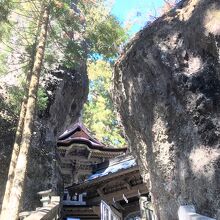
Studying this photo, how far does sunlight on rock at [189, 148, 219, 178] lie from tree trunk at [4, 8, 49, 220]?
3.87 meters

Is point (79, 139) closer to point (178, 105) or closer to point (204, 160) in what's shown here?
point (178, 105)

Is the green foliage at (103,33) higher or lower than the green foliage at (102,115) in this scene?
lower

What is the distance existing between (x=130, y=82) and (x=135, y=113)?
0.70 meters

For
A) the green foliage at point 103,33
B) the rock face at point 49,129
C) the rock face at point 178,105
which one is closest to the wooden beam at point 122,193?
the rock face at point 49,129

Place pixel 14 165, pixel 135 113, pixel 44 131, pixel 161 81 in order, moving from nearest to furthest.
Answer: pixel 161 81 → pixel 135 113 → pixel 14 165 → pixel 44 131

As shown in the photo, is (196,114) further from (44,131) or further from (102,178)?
(44,131)

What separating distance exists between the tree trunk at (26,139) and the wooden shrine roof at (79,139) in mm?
7257

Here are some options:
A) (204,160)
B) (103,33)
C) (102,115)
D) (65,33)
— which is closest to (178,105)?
(204,160)

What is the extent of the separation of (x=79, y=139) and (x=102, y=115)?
9963 millimetres

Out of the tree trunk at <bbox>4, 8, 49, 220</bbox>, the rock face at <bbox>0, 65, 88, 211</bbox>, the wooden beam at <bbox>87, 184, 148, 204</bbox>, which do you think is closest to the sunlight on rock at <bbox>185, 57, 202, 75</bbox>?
the tree trunk at <bbox>4, 8, 49, 220</bbox>

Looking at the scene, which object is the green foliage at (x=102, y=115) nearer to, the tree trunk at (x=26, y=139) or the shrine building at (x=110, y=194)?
the shrine building at (x=110, y=194)

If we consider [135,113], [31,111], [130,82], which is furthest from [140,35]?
[31,111]

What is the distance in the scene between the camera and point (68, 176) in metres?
18.3

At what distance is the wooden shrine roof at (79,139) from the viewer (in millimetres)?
17333
